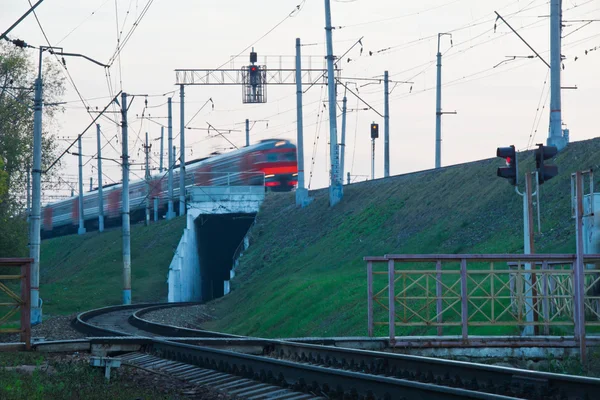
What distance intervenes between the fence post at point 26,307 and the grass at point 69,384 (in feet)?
8.60

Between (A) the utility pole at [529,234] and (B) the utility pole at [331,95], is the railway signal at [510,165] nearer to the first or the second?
(A) the utility pole at [529,234]

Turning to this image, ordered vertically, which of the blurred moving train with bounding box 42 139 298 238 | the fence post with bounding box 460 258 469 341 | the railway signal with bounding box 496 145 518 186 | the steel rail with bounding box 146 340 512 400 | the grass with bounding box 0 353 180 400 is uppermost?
the blurred moving train with bounding box 42 139 298 238

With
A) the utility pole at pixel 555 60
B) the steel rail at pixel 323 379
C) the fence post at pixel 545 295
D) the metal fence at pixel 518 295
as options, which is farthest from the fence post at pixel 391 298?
the utility pole at pixel 555 60

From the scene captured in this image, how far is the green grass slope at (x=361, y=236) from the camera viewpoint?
28609 mm

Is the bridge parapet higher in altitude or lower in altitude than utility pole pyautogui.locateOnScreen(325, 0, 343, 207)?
lower

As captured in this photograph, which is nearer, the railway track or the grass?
the railway track

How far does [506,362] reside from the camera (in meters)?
16.3

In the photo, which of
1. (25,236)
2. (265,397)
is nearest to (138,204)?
(25,236)

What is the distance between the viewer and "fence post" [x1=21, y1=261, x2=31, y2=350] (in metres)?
18.1

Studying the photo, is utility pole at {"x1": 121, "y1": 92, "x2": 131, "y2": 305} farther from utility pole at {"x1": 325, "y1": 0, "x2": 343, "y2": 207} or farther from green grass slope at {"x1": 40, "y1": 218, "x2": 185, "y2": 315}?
utility pole at {"x1": 325, "y1": 0, "x2": 343, "y2": 207}

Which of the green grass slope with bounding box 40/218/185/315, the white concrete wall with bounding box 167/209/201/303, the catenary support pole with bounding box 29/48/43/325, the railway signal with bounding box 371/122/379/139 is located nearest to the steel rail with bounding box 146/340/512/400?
the catenary support pole with bounding box 29/48/43/325

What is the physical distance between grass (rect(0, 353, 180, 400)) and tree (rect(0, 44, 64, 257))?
37.2 metres

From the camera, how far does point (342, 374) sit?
1040 centimetres

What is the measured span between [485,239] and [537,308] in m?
13.7
